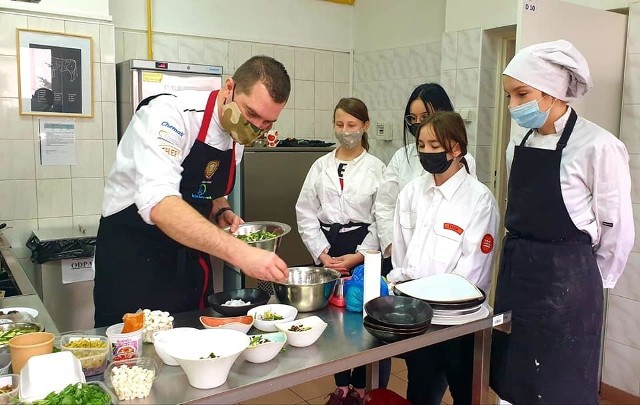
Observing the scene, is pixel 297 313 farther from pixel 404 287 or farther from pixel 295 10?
pixel 295 10

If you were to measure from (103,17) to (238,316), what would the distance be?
8.61 feet

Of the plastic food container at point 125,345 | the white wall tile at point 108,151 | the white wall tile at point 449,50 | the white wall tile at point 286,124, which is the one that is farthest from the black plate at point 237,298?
the white wall tile at point 286,124

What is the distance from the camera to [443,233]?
211cm

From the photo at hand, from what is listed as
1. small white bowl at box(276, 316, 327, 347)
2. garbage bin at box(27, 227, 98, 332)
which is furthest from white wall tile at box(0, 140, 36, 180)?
small white bowl at box(276, 316, 327, 347)

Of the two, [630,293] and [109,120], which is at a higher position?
[109,120]

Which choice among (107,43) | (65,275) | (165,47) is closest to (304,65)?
(165,47)

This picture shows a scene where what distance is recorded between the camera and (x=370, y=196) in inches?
112

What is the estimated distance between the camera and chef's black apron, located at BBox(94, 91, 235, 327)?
193 centimetres

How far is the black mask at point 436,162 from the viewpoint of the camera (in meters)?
2.16

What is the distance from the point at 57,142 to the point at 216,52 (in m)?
1.48

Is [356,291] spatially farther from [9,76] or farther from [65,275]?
[9,76]

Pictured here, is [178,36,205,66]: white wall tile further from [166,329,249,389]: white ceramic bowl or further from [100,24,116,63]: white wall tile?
[166,329,249,389]: white ceramic bowl

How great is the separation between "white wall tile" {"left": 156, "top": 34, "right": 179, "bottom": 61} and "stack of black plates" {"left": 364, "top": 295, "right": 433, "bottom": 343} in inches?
122

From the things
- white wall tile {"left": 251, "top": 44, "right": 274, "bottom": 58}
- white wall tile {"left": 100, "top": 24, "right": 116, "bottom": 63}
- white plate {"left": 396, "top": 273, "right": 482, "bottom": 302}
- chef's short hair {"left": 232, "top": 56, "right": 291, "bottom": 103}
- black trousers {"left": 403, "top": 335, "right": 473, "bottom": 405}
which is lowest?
black trousers {"left": 403, "top": 335, "right": 473, "bottom": 405}
